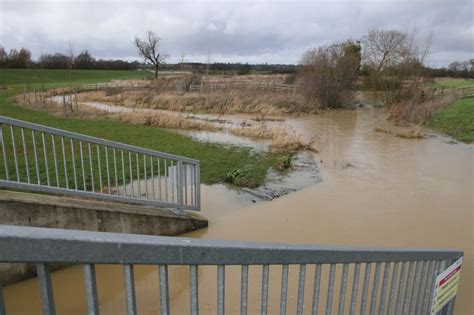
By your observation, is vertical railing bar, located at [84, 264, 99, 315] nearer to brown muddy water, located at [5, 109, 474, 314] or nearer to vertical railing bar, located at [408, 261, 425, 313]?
→ vertical railing bar, located at [408, 261, 425, 313]

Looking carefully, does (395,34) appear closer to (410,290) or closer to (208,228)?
(208,228)

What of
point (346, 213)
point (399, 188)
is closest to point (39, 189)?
point (346, 213)

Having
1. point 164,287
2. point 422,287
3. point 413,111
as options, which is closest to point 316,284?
point 164,287

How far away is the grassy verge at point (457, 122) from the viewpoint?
16044 mm

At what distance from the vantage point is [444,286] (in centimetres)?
268

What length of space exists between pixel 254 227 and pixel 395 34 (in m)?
30.8

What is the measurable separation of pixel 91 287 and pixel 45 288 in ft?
0.43

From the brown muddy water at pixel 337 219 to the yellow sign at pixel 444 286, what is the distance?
1.69 metres

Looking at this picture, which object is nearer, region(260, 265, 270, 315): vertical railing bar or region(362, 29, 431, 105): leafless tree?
region(260, 265, 270, 315): vertical railing bar

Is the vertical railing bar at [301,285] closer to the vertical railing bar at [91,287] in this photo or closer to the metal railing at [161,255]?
the metal railing at [161,255]

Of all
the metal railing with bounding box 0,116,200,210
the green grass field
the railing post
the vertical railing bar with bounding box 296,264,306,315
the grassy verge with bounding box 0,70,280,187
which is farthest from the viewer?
the green grass field

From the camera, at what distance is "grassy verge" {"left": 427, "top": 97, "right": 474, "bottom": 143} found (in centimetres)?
1604

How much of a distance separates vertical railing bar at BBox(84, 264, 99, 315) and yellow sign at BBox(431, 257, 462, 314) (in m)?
2.47

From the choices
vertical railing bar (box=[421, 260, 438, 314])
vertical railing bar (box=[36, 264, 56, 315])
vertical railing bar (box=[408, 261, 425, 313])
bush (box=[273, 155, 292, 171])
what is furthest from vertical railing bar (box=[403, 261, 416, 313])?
bush (box=[273, 155, 292, 171])
